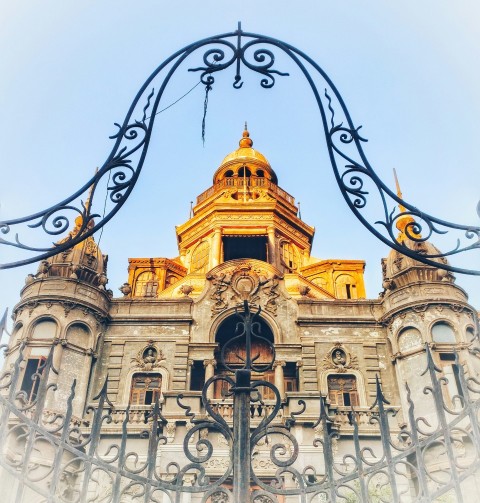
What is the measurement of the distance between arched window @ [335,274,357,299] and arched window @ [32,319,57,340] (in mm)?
19458

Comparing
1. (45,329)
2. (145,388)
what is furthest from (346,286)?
(45,329)

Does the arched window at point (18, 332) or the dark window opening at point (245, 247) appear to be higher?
the dark window opening at point (245, 247)

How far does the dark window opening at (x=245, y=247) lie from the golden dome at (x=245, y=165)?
22.1 ft

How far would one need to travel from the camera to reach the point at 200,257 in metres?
31.3

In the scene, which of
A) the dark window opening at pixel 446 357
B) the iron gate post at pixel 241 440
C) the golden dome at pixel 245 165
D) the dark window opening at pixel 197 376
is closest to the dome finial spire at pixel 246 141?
the golden dome at pixel 245 165

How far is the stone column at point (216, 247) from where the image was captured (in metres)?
29.3

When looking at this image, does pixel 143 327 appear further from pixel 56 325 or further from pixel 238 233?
pixel 238 233

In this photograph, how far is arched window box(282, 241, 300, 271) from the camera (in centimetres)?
3112

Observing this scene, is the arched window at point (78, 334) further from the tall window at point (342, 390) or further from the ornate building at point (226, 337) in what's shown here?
the tall window at point (342, 390)

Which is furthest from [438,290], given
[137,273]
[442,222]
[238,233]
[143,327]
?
[137,273]

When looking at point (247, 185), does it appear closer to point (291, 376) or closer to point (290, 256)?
point (290, 256)

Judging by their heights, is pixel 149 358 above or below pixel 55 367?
above

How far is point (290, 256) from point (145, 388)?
46.9 feet

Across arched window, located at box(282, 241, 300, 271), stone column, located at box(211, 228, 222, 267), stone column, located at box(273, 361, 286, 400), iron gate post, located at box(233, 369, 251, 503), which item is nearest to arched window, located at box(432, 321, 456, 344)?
stone column, located at box(273, 361, 286, 400)
